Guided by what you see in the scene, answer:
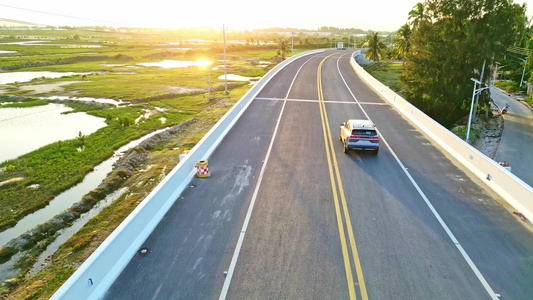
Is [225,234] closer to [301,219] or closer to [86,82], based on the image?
[301,219]

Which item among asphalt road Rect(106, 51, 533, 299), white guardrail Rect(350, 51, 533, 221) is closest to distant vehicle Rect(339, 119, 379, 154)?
asphalt road Rect(106, 51, 533, 299)

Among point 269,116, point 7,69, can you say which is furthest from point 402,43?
point 7,69

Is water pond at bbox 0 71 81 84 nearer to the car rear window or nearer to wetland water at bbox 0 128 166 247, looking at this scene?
wetland water at bbox 0 128 166 247

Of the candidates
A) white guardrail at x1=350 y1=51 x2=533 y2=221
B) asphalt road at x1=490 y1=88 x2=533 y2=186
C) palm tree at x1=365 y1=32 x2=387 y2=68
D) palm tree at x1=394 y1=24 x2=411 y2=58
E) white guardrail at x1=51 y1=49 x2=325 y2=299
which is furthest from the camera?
palm tree at x1=365 y1=32 x2=387 y2=68

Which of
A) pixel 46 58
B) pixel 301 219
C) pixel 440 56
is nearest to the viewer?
pixel 301 219

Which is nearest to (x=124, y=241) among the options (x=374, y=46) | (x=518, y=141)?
(x=518, y=141)

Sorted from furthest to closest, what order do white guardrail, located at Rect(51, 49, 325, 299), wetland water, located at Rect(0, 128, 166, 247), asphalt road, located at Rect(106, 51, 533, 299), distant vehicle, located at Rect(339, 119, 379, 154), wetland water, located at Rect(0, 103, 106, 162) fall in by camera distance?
1. wetland water, located at Rect(0, 103, 106, 162)
2. distant vehicle, located at Rect(339, 119, 379, 154)
3. wetland water, located at Rect(0, 128, 166, 247)
4. asphalt road, located at Rect(106, 51, 533, 299)
5. white guardrail, located at Rect(51, 49, 325, 299)

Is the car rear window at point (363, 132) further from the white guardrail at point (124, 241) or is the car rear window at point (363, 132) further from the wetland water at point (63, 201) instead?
the wetland water at point (63, 201)
